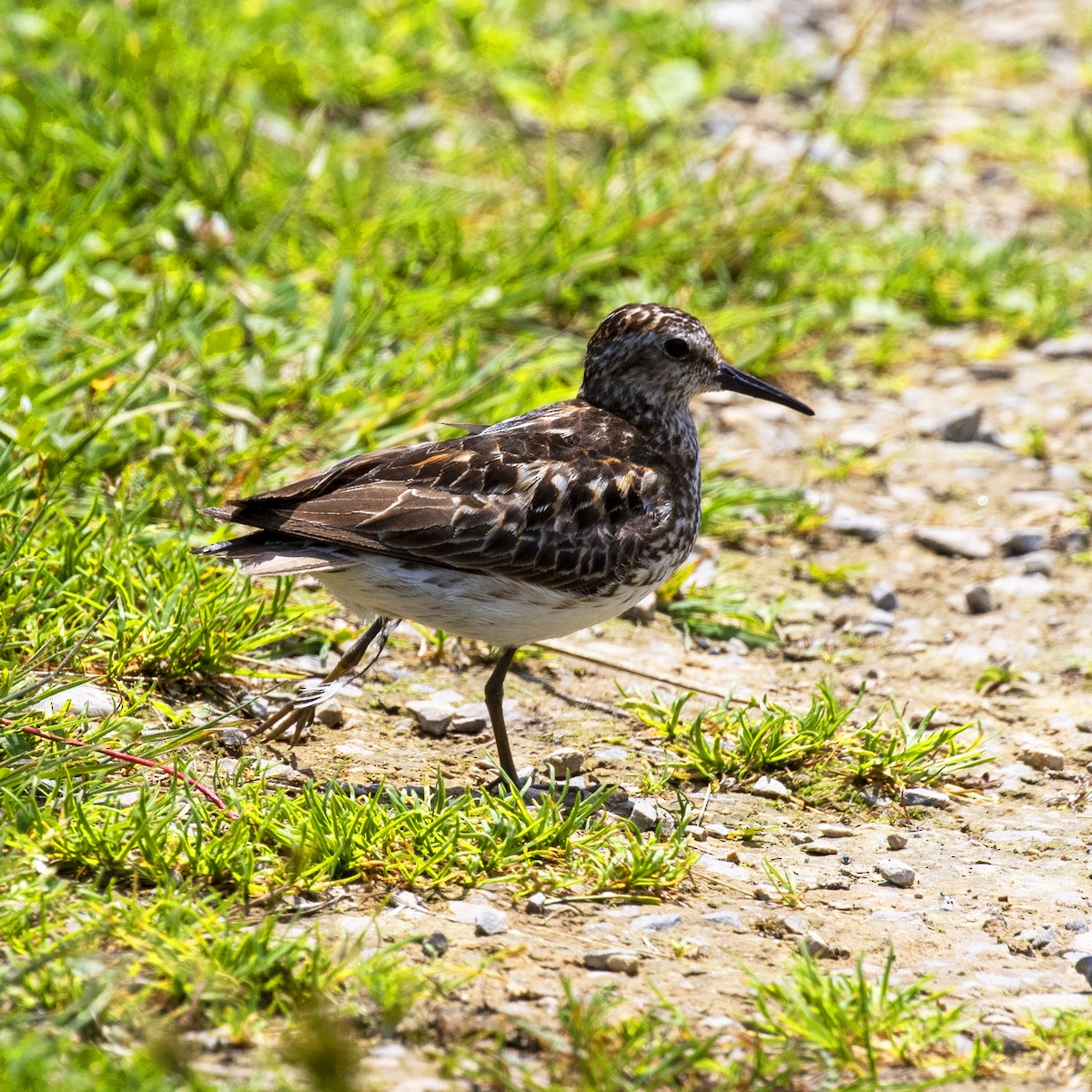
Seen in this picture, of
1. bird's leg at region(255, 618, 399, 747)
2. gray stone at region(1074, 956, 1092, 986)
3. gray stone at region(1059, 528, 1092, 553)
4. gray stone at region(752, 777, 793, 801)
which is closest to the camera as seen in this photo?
gray stone at region(1074, 956, 1092, 986)

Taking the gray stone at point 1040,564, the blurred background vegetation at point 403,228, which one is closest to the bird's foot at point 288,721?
the blurred background vegetation at point 403,228

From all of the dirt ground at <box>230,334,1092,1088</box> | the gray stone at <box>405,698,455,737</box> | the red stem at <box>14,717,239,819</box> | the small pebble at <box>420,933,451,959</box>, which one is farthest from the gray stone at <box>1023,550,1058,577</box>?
A: the red stem at <box>14,717,239,819</box>

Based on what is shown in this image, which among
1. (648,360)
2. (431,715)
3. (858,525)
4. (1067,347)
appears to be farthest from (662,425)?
(1067,347)

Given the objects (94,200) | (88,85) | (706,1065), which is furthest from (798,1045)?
(88,85)

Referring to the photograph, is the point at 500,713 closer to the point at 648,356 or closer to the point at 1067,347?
the point at 648,356

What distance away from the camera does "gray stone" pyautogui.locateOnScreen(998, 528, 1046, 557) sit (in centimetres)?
715

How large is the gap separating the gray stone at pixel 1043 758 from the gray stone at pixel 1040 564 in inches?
60.8

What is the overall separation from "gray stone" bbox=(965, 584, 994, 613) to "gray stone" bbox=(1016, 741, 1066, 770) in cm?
123

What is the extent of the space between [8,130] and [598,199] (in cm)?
338

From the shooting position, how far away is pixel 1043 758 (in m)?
5.56

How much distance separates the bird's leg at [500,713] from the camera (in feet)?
16.6

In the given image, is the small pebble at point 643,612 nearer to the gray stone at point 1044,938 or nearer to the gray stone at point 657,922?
the gray stone at point 657,922

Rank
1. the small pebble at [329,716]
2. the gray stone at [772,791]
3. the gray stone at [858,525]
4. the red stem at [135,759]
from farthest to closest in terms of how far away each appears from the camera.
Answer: the gray stone at [858,525], the small pebble at [329,716], the gray stone at [772,791], the red stem at [135,759]

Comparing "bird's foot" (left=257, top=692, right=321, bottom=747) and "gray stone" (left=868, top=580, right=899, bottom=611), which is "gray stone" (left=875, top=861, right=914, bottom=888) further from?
"gray stone" (left=868, top=580, right=899, bottom=611)
